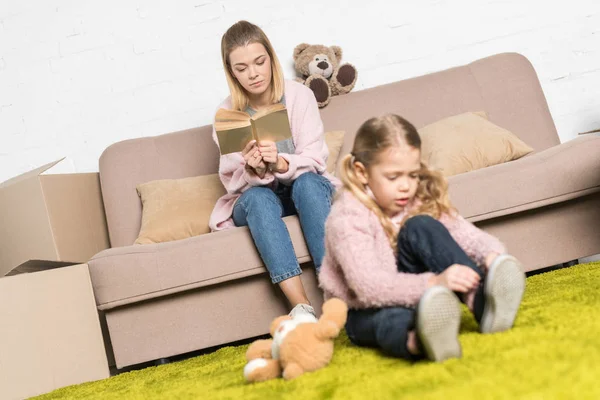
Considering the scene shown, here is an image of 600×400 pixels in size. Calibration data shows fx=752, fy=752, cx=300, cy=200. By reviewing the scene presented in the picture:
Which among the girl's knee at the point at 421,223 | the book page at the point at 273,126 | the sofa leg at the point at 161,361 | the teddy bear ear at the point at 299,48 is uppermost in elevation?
the teddy bear ear at the point at 299,48

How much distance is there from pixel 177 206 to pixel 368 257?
136 cm

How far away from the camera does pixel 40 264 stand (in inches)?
89.5

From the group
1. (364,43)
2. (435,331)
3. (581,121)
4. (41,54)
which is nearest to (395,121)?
(435,331)

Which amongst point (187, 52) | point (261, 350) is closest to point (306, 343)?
point (261, 350)

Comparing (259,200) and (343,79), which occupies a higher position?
(343,79)

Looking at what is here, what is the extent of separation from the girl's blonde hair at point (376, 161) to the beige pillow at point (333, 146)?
115 cm

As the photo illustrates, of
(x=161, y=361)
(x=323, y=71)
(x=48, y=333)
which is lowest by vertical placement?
(x=161, y=361)

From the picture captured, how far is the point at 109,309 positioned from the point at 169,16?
1519mm

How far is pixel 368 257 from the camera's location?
57.2 inches

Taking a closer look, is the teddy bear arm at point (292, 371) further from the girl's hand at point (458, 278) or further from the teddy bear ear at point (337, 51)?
the teddy bear ear at point (337, 51)

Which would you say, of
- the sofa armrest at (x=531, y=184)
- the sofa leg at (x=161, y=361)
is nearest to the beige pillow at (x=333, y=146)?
the sofa armrest at (x=531, y=184)

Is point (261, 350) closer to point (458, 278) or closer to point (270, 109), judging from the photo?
point (458, 278)

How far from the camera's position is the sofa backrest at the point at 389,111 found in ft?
9.43

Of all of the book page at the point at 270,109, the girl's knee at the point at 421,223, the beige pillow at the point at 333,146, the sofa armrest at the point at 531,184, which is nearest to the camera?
the girl's knee at the point at 421,223
